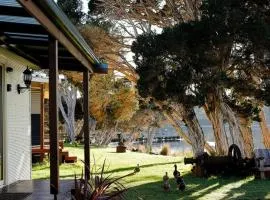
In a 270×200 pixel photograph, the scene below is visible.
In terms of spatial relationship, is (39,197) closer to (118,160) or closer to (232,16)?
(232,16)

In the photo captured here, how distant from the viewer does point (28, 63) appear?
1116 centimetres

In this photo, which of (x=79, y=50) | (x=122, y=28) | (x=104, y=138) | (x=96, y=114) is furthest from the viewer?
(x=104, y=138)

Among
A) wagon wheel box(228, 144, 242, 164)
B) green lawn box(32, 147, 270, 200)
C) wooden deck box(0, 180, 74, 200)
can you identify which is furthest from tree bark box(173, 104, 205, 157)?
wooden deck box(0, 180, 74, 200)

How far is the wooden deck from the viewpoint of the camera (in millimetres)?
7629

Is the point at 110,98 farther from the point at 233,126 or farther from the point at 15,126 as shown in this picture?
the point at 15,126

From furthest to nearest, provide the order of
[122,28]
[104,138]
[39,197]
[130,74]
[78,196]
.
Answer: [104,138] < [130,74] < [122,28] < [39,197] < [78,196]

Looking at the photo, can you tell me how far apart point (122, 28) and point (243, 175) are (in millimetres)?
9781

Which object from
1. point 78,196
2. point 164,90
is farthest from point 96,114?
point 78,196

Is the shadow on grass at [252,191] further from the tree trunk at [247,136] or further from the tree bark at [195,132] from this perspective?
the tree bark at [195,132]

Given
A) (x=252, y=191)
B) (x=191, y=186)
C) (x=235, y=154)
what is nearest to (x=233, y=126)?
(x=235, y=154)

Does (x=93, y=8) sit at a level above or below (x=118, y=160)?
above

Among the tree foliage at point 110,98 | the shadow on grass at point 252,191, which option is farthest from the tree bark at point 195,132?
the tree foliage at point 110,98

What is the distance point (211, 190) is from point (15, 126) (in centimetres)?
439

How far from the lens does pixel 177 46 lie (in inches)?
518
